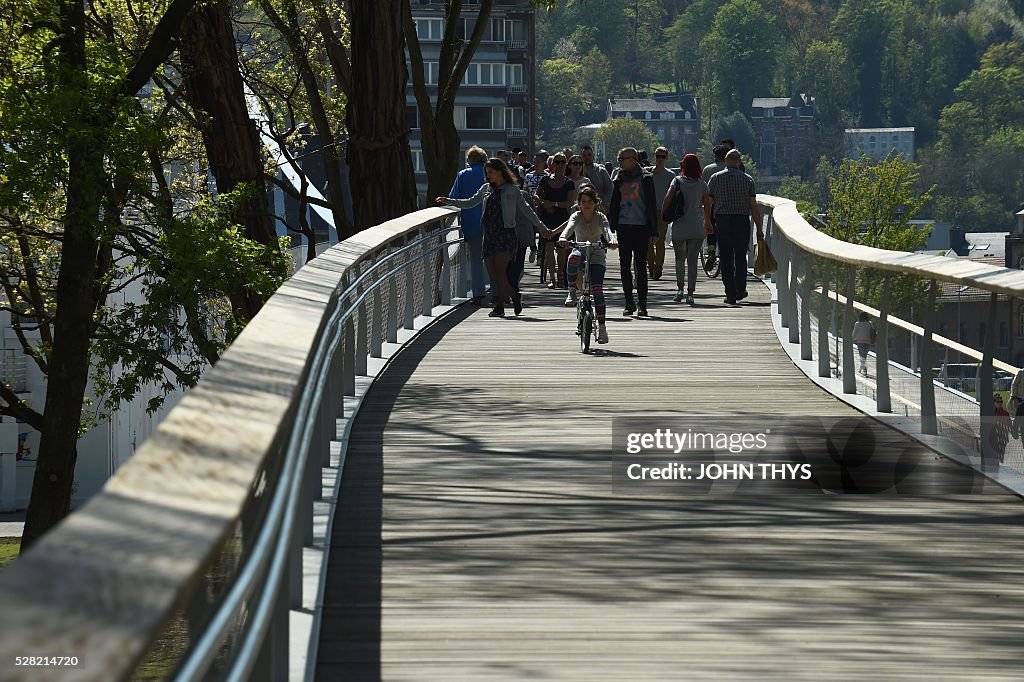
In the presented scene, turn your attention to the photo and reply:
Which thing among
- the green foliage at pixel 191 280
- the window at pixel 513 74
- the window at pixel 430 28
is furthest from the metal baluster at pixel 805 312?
the window at pixel 513 74

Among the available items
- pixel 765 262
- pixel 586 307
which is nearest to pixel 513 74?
pixel 765 262

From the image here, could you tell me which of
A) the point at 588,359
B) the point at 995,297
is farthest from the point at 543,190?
the point at 995,297

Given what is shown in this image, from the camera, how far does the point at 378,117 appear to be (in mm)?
23312

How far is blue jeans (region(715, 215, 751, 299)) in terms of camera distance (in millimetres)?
18344

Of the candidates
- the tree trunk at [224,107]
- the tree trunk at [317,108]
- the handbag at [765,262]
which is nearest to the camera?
the handbag at [765,262]

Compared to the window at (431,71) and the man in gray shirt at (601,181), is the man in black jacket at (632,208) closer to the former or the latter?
the man in gray shirt at (601,181)

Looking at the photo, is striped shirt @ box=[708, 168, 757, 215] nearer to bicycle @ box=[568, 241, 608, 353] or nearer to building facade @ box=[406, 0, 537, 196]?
bicycle @ box=[568, 241, 608, 353]

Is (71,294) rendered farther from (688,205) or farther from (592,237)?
(592,237)

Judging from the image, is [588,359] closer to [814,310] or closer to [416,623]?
[814,310]

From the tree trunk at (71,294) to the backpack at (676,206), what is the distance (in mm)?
6450

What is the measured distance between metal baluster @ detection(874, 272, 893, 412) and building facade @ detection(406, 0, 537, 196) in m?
120

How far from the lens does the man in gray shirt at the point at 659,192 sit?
2178 cm

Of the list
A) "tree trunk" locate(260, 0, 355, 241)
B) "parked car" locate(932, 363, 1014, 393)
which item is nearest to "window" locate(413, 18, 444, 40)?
"tree trunk" locate(260, 0, 355, 241)

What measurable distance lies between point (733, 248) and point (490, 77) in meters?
118
